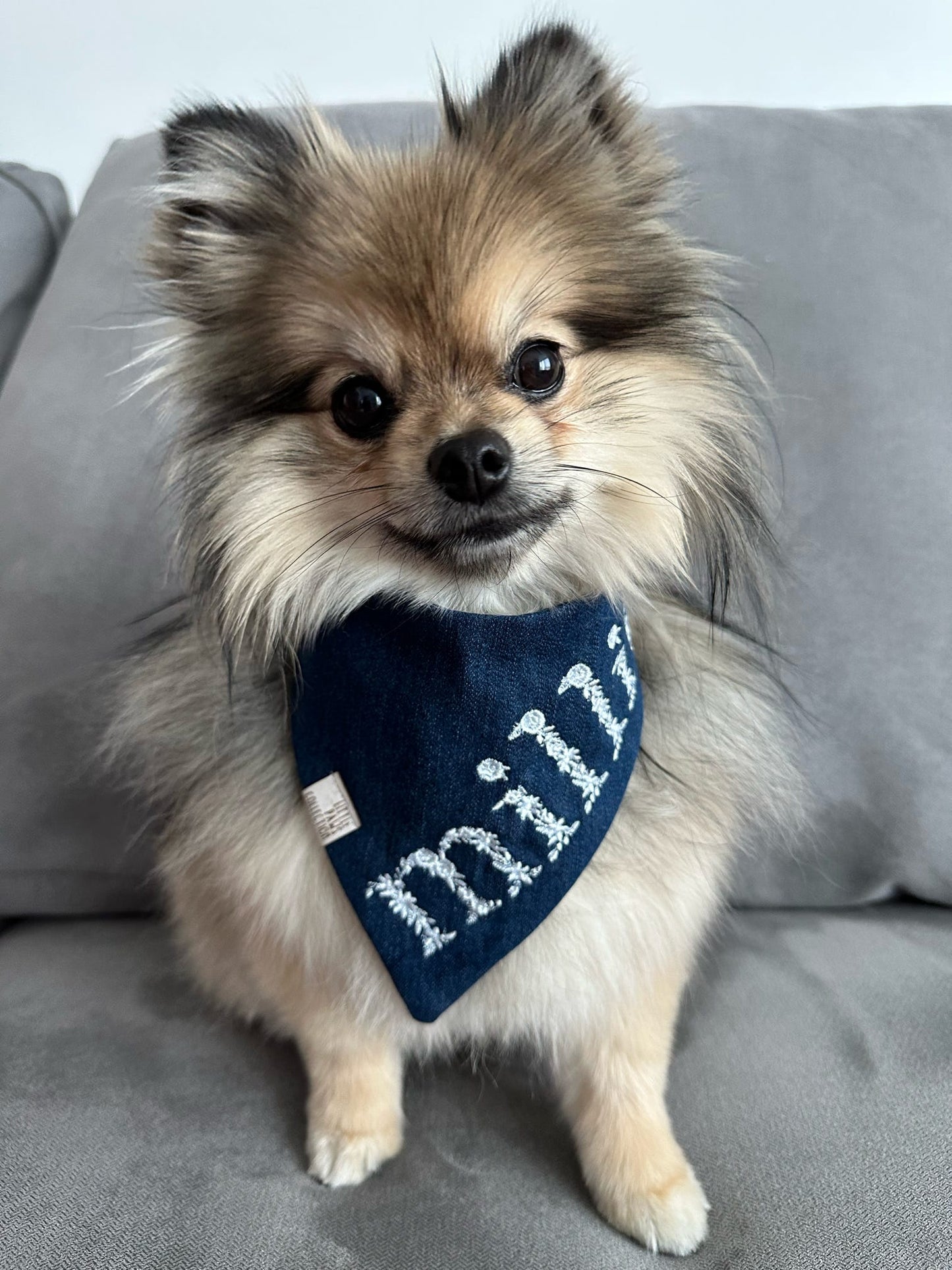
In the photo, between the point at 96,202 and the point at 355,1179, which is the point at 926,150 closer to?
the point at 96,202

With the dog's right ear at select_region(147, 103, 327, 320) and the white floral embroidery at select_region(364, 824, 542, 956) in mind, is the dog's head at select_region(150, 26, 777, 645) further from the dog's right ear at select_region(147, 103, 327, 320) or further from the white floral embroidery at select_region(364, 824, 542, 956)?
the white floral embroidery at select_region(364, 824, 542, 956)

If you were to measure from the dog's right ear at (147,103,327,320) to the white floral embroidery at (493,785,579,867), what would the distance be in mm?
704

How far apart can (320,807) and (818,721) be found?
0.85 m

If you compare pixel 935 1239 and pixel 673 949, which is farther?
pixel 673 949

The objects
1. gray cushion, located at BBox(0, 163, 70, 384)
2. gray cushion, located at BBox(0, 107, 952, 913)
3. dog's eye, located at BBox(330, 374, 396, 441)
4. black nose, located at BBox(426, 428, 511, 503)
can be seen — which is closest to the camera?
black nose, located at BBox(426, 428, 511, 503)

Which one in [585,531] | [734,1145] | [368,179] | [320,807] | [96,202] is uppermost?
[368,179]

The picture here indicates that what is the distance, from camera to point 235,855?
120cm

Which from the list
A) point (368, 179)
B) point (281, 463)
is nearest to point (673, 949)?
point (281, 463)

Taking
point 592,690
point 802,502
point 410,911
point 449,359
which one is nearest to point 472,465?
point 449,359

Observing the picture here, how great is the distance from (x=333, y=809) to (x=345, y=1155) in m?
0.42

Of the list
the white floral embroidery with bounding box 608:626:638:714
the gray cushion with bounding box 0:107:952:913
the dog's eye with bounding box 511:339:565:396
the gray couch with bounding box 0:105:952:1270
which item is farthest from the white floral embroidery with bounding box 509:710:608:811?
the gray cushion with bounding box 0:107:952:913

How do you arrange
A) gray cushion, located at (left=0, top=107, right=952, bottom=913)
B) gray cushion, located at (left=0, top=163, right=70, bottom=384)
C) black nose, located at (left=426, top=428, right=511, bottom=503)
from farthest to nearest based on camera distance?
gray cushion, located at (left=0, top=163, right=70, bottom=384)
gray cushion, located at (left=0, top=107, right=952, bottom=913)
black nose, located at (left=426, top=428, right=511, bottom=503)

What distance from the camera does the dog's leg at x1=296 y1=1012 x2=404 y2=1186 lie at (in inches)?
45.0

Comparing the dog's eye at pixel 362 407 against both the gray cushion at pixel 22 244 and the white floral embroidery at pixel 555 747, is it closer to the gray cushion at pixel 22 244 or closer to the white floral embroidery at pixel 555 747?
the white floral embroidery at pixel 555 747
